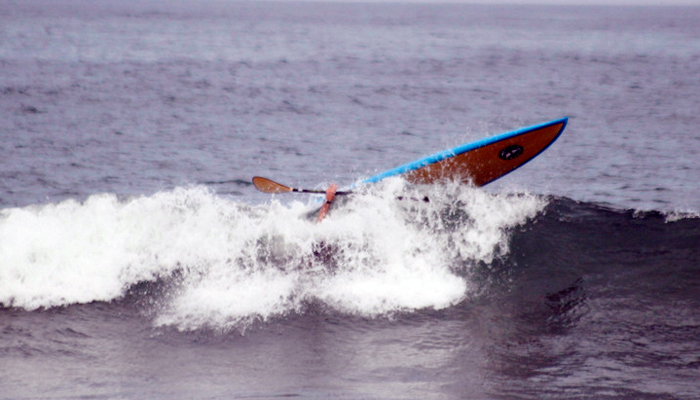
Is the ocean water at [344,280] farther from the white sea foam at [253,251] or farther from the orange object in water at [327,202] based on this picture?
the orange object in water at [327,202]

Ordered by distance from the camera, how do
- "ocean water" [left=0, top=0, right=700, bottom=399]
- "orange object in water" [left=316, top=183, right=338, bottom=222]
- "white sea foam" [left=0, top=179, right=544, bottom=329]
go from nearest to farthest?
"ocean water" [left=0, top=0, right=700, bottom=399] < "white sea foam" [left=0, top=179, right=544, bottom=329] < "orange object in water" [left=316, top=183, right=338, bottom=222]

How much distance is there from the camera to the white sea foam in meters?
8.16

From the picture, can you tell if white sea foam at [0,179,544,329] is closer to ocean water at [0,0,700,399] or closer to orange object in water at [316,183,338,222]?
ocean water at [0,0,700,399]

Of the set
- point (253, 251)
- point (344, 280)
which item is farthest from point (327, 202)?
point (344, 280)

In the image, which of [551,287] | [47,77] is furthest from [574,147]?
[47,77]

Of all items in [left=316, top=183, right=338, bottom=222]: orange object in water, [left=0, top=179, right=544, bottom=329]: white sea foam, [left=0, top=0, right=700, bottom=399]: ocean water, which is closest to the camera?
[left=0, top=0, right=700, bottom=399]: ocean water

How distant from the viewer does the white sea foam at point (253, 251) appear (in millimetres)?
8164

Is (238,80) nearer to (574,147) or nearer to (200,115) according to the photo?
(200,115)

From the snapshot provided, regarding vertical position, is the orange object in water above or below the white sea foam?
above

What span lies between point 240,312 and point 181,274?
1.33m

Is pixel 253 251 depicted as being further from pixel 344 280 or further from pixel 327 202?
pixel 344 280

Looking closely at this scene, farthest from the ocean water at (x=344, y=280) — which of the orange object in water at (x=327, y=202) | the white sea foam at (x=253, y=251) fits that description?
the orange object in water at (x=327, y=202)

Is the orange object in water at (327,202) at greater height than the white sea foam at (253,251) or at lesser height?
greater

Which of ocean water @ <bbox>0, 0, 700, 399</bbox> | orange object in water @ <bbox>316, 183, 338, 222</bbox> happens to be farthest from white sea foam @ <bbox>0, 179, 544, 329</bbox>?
orange object in water @ <bbox>316, 183, 338, 222</bbox>
